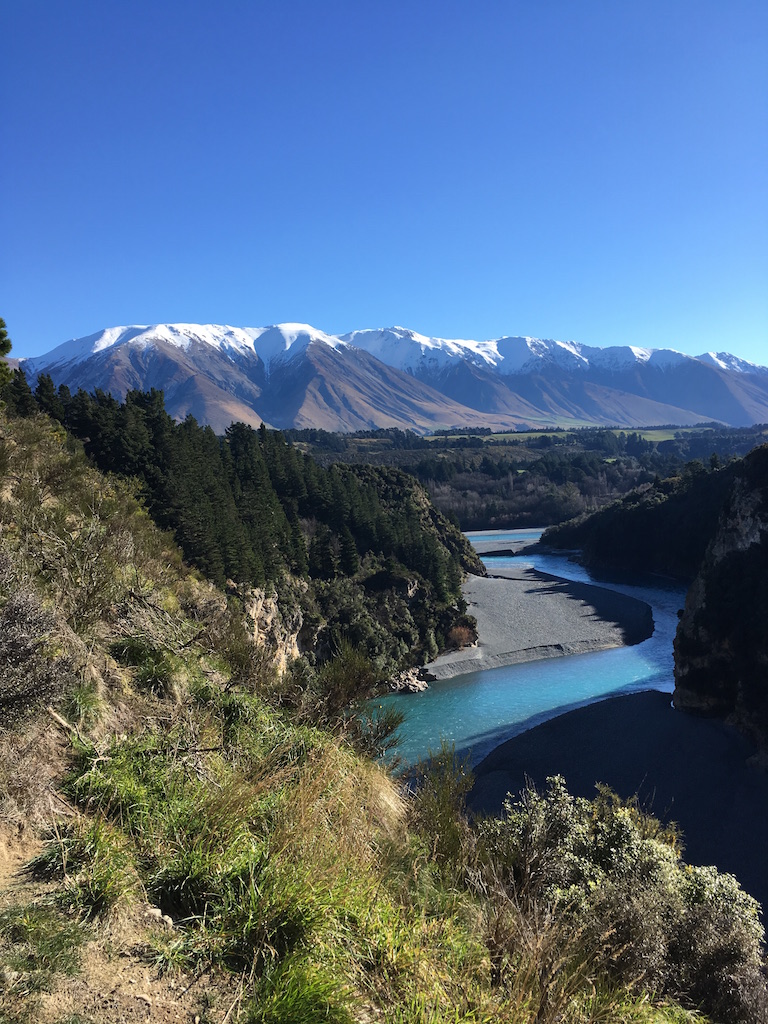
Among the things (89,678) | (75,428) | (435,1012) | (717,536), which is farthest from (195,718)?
(717,536)

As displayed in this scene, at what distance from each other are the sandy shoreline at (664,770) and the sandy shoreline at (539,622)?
1261 cm

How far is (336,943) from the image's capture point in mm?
3031

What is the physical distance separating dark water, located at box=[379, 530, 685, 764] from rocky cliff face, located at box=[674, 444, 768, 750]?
592 cm

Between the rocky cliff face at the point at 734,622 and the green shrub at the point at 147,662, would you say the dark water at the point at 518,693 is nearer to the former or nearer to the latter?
the rocky cliff face at the point at 734,622

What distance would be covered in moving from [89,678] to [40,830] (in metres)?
2.30

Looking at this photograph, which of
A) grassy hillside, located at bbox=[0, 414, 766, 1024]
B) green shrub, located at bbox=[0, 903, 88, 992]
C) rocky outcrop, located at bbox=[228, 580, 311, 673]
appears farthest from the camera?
rocky outcrop, located at bbox=[228, 580, 311, 673]

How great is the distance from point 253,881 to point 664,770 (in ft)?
79.3

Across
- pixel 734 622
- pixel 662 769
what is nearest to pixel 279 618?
pixel 662 769

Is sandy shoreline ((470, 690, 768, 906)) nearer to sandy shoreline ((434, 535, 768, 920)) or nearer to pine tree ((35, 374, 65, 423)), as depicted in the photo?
sandy shoreline ((434, 535, 768, 920))

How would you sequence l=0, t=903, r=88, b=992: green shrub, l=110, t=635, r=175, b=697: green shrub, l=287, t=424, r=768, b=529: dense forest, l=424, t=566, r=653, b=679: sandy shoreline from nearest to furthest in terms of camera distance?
l=0, t=903, r=88, b=992: green shrub < l=110, t=635, r=175, b=697: green shrub < l=424, t=566, r=653, b=679: sandy shoreline < l=287, t=424, r=768, b=529: dense forest

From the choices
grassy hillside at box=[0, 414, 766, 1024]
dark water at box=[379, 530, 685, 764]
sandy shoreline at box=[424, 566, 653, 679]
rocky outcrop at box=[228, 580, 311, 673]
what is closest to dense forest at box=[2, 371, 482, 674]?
rocky outcrop at box=[228, 580, 311, 673]

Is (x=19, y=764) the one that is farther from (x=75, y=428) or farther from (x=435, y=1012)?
(x=75, y=428)

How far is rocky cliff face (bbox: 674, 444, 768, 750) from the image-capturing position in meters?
26.0

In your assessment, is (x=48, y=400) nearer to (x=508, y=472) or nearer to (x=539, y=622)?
(x=539, y=622)
